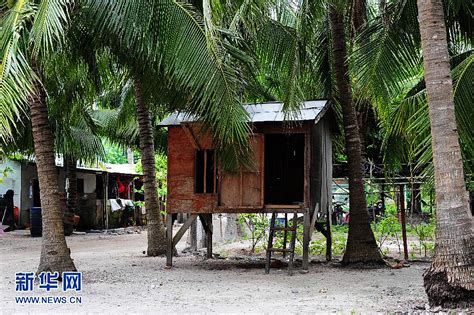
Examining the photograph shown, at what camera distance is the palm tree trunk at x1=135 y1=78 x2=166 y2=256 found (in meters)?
13.8

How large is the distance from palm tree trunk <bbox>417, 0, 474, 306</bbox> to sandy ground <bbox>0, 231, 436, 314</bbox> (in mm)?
821

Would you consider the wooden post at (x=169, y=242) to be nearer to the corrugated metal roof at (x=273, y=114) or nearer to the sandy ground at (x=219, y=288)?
the sandy ground at (x=219, y=288)

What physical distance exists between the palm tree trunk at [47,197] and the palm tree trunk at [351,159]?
5773 mm

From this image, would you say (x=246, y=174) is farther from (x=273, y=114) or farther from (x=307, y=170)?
(x=273, y=114)

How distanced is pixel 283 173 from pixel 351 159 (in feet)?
8.29

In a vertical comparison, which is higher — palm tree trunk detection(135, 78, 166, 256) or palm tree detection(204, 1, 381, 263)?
palm tree detection(204, 1, 381, 263)

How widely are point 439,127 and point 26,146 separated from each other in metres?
12.7

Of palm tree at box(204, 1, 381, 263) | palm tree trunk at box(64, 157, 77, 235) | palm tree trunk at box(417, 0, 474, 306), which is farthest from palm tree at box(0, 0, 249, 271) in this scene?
palm tree trunk at box(64, 157, 77, 235)

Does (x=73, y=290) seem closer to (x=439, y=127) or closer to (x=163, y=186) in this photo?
(x=439, y=127)

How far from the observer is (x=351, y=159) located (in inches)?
476

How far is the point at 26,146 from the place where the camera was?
1619cm

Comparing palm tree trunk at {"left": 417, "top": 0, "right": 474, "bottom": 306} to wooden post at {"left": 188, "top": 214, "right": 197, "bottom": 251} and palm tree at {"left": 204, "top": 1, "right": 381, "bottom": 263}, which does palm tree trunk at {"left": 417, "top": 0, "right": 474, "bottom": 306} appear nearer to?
palm tree at {"left": 204, "top": 1, "right": 381, "bottom": 263}

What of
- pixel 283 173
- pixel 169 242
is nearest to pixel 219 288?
pixel 169 242

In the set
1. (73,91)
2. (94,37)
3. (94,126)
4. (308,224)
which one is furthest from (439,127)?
(94,126)
